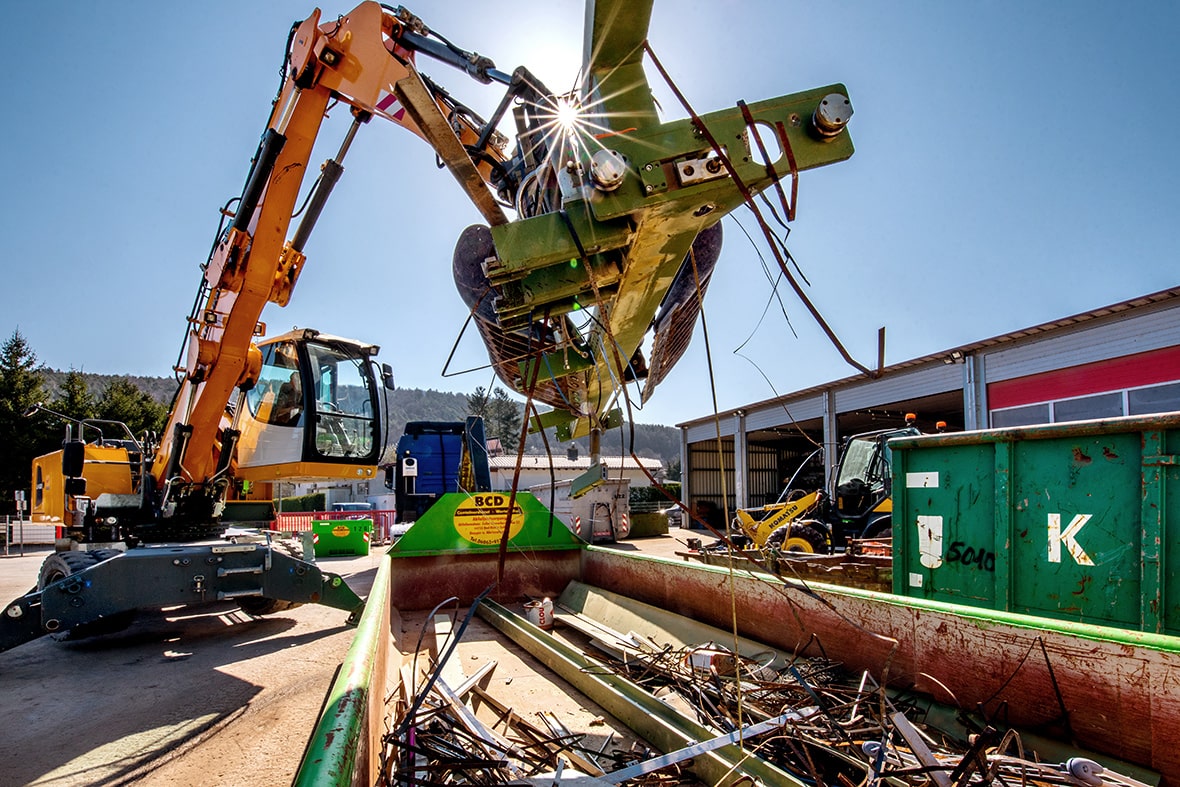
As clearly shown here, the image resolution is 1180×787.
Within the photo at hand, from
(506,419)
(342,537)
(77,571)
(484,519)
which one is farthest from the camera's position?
(506,419)

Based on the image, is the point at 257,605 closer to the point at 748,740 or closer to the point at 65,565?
the point at 65,565

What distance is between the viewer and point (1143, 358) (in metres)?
9.51

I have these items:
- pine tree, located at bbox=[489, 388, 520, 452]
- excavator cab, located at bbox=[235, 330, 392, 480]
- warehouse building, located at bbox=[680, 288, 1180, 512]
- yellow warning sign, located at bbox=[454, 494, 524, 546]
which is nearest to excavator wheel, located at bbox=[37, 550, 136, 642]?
excavator cab, located at bbox=[235, 330, 392, 480]

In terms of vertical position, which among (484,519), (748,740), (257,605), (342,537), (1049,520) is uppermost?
(1049,520)

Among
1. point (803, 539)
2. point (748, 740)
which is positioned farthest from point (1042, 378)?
point (748, 740)

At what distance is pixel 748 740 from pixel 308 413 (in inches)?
202

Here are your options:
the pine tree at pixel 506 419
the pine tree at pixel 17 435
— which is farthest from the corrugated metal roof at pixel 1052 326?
the pine tree at pixel 506 419

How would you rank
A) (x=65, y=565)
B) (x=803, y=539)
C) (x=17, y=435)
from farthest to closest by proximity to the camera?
(x=17, y=435) → (x=803, y=539) → (x=65, y=565)

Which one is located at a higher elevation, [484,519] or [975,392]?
[975,392]

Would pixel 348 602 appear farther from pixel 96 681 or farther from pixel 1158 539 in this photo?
pixel 1158 539

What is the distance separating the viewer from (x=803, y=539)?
8.02 m

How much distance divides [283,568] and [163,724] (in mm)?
1616

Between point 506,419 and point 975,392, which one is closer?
point 975,392

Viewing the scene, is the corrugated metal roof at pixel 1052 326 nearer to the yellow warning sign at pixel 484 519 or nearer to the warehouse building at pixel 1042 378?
the warehouse building at pixel 1042 378
